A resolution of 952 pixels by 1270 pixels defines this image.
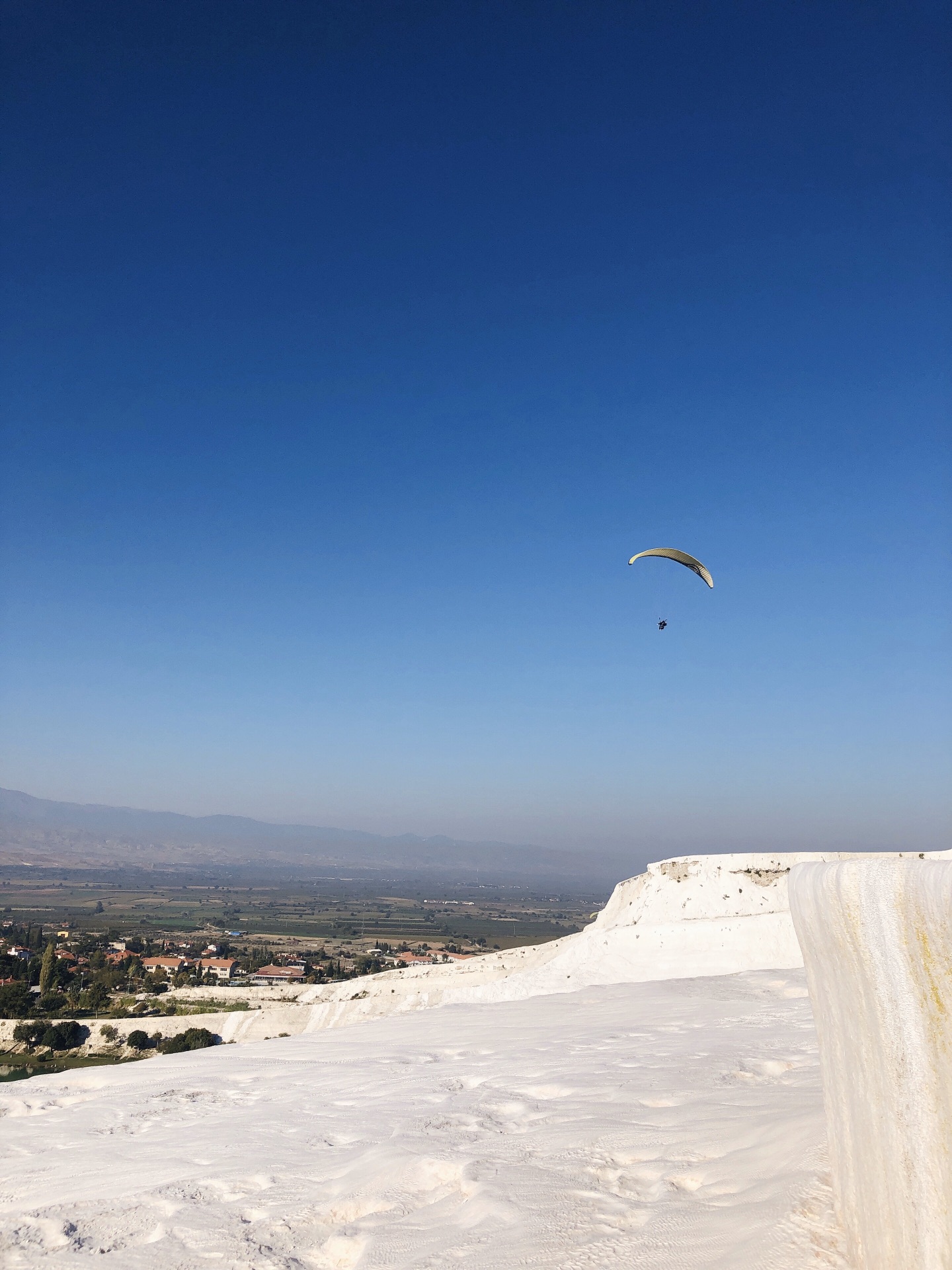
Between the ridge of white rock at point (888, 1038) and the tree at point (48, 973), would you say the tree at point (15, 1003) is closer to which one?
the tree at point (48, 973)

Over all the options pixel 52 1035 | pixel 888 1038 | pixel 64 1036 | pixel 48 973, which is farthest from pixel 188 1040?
pixel 888 1038

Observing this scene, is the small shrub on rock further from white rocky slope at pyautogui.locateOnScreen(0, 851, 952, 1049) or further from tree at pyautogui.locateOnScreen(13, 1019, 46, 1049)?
tree at pyautogui.locateOnScreen(13, 1019, 46, 1049)

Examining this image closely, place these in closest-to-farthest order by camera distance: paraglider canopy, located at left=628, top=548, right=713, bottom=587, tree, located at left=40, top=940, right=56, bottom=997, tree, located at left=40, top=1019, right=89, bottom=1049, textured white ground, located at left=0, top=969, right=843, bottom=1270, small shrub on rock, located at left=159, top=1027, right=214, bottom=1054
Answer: textured white ground, located at left=0, top=969, right=843, bottom=1270, paraglider canopy, located at left=628, top=548, right=713, bottom=587, small shrub on rock, located at left=159, top=1027, right=214, bottom=1054, tree, located at left=40, top=1019, right=89, bottom=1049, tree, located at left=40, top=940, right=56, bottom=997

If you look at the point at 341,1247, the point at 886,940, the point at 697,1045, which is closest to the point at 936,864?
the point at 886,940

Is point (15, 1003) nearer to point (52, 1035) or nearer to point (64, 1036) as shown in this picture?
point (52, 1035)

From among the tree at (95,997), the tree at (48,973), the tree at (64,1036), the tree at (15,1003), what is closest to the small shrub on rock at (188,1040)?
the tree at (64,1036)

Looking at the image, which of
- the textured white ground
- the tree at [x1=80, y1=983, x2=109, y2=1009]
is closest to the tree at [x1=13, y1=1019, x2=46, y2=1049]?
the tree at [x1=80, y1=983, x2=109, y2=1009]

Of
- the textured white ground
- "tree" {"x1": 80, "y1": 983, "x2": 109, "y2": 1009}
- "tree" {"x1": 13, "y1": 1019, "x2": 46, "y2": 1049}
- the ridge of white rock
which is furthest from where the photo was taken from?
"tree" {"x1": 80, "y1": 983, "x2": 109, "y2": 1009}

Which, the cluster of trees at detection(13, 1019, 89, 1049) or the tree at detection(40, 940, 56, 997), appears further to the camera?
the tree at detection(40, 940, 56, 997)
